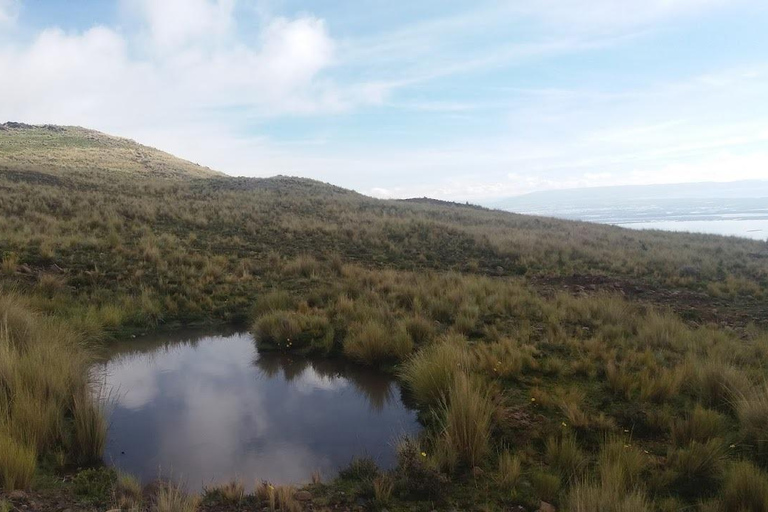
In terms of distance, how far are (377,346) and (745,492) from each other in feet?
15.7

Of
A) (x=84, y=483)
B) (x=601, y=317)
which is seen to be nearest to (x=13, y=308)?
(x=84, y=483)

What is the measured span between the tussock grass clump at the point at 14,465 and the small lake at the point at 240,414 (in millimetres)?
798

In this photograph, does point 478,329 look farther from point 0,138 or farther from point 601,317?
point 0,138

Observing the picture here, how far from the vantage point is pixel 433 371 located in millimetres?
5953

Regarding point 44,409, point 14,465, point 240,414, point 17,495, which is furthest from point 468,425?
point 44,409

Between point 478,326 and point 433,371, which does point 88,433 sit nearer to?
point 433,371

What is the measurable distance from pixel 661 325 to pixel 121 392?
29.9 ft

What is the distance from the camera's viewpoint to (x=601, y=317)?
9586 millimetres

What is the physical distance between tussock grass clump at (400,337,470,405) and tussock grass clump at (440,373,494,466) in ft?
2.01

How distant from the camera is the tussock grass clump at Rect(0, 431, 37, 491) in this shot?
349cm

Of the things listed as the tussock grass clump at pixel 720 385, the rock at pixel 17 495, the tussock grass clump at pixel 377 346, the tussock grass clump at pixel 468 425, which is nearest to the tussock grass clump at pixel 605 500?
the tussock grass clump at pixel 468 425

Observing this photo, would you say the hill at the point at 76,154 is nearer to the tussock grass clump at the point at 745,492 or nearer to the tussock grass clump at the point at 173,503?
the tussock grass clump at the point at 173,503

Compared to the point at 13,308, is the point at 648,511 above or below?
below

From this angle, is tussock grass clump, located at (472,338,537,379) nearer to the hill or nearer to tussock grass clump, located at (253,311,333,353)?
tussock grass clump, located at (253,311,333,353)
